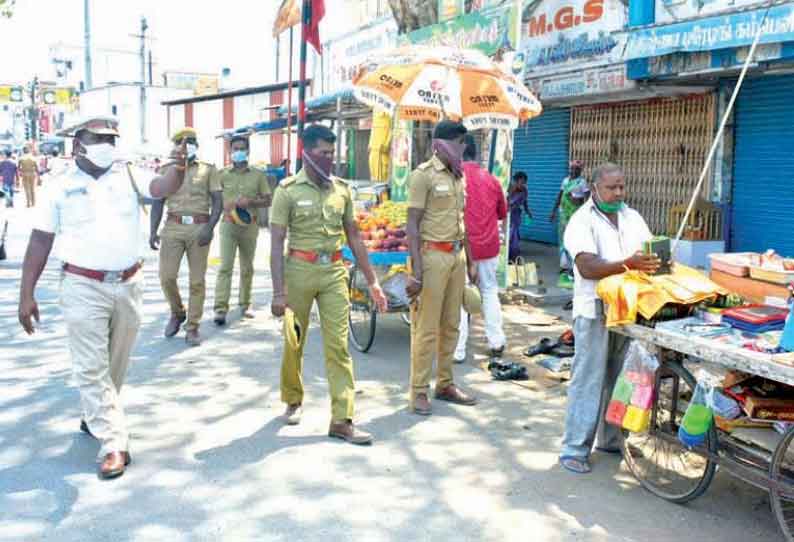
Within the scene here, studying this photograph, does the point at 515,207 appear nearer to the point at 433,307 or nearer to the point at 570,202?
the point at 570,202

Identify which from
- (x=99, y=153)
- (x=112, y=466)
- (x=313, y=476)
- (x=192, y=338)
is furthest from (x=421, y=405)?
(x=192, y=338)

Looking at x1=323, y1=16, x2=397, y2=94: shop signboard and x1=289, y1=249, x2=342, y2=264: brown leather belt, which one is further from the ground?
x1=323, y1=16, x2=397, y2=94: shop signboard

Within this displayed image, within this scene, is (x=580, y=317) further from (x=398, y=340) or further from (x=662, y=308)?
(x=398, y=340)

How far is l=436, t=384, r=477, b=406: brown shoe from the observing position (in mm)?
6242

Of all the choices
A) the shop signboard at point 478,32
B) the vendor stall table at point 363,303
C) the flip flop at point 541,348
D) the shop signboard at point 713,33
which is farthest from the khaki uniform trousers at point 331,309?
the shop signboard at point 478,32

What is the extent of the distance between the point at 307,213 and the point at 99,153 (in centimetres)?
128

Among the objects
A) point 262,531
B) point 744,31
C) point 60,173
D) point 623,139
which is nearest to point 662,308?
point 262,531

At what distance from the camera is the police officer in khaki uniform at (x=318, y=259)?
523 centimetres

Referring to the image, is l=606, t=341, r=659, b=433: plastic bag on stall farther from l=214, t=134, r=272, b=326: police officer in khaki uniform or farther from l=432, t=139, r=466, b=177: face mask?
l=214, t=134, r=272, b=326: police officer in khaki uniform

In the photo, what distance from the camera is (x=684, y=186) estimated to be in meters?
12.1

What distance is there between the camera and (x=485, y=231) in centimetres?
725

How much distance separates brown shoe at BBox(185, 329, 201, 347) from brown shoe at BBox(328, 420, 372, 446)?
10.1 feet

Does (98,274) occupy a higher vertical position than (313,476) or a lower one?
higher

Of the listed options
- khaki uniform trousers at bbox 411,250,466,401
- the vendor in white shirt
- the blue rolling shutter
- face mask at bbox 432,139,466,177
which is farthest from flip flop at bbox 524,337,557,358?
the blue rolling shutter
